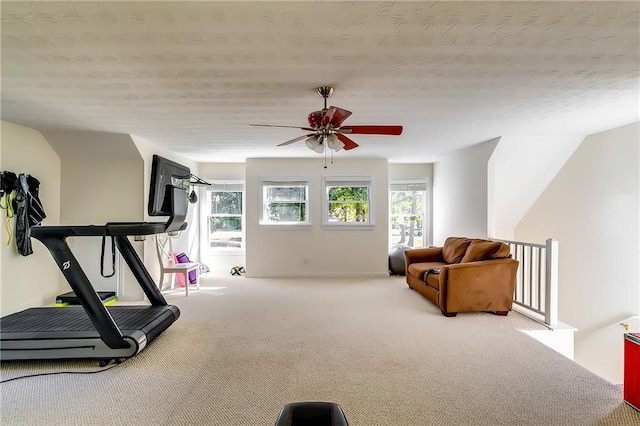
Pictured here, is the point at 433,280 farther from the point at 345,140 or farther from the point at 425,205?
the point at 425,205

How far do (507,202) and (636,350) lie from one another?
315cm

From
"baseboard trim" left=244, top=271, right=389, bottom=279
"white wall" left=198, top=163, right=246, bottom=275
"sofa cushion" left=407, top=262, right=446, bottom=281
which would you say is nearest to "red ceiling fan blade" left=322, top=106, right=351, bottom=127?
"sofa cushion" left=407, top=262, right=446, bottom=281

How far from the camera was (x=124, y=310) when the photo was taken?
3156 millimetres

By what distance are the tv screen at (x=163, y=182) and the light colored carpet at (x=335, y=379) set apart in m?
1.30

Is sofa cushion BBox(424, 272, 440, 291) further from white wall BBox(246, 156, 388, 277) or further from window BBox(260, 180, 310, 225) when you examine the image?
window BBox(260, 180, 310, 225)

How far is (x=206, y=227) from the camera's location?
6.40m

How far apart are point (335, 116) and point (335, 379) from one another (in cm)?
206

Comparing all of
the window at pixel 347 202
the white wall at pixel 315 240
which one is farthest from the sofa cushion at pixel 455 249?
the window at pixel 347 202

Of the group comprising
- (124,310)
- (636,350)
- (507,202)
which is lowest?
(124,310)

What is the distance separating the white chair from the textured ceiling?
198 centimetres

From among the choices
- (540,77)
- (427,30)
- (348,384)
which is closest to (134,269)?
(348,384)

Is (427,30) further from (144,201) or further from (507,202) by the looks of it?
(144,201)

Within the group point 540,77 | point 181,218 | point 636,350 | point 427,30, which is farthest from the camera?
point 181,218

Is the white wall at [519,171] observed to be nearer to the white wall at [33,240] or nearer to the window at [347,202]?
the window at [347,202]
